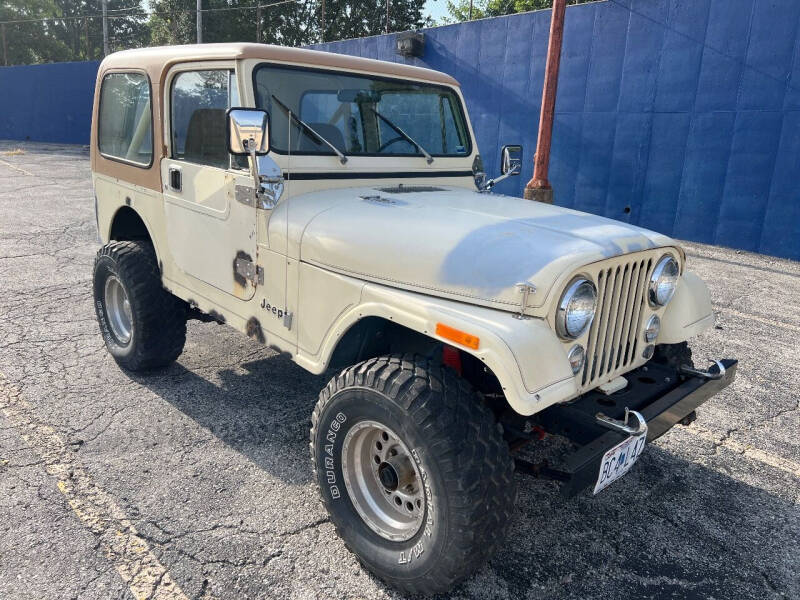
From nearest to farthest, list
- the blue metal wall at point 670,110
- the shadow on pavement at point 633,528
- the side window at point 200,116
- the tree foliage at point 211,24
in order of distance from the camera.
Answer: the shadow on pavement at point 633,528 < the side window at point 200,116 < the blue metal wall at point 670,110 < the tree foliage at point 211,24

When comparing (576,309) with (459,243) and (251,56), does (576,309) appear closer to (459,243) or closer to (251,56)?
(459,243)

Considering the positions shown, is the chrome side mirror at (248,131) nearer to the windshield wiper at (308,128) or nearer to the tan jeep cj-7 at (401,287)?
the tan jeep cj-7 at (401,287)

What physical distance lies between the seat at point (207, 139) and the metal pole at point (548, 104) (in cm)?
647

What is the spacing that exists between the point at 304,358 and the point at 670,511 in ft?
6.11

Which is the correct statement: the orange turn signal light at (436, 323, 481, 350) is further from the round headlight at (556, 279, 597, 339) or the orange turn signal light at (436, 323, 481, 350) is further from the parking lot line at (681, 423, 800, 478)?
the parking lot line at (681, 423, 800, 478)

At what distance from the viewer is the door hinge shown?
3.02 m

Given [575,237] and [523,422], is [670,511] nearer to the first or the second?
[523,422]

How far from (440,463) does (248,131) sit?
1.56m

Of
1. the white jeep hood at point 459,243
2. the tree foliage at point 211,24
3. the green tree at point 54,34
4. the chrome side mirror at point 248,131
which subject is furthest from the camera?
the green tree at point 54,34

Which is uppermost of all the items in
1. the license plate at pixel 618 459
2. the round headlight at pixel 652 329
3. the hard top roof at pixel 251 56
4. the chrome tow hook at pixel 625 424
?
the hard top roof at pixel 251 56

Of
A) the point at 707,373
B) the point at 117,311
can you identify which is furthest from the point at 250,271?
the point at 707,373

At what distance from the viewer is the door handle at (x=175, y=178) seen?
3473 millimetres

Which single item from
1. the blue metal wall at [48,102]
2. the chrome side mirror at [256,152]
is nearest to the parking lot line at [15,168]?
the blue metal wall at [48,102]

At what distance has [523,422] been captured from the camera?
256 centimetres
